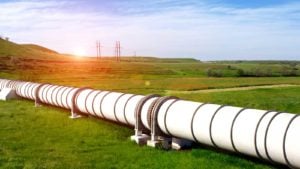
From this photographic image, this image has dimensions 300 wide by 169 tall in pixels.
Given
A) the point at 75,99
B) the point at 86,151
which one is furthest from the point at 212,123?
the point at 75,99

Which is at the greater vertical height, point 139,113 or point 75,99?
point 139,113

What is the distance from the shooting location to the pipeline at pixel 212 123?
1265 cm

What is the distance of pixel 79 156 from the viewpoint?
52.5 feet

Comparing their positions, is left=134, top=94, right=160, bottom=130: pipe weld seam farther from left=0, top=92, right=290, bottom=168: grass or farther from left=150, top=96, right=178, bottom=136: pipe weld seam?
left=150, top=96, right=178, bottom=136: pipe weld seam

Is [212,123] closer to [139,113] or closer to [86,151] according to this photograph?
[139,113]

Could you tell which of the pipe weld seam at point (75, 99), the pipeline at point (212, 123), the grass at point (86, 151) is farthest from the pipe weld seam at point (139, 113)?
the pipe weld seam at point (75, 99)

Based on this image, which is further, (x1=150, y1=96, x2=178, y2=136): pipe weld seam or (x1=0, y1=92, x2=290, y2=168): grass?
(x1=150, y1=96, x2=178, y2=136): pipe weld seam

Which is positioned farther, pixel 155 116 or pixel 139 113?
pixel 139 113

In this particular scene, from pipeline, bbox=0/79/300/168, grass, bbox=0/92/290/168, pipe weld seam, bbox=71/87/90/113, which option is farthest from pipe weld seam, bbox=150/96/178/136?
pipe weld seam, bbox=71/87/90/113

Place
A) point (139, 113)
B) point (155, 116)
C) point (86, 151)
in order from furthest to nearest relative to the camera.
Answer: point (139, 113) → point (155, 116) → point (86, 151)

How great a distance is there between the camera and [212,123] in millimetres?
15102

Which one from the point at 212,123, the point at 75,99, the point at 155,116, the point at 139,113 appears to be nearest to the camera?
the point at 212,123

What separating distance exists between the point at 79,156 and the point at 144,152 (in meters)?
2.29

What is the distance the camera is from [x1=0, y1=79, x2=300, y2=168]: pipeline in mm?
12648
